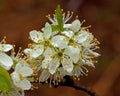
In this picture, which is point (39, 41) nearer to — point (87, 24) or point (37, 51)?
point (37, 51)

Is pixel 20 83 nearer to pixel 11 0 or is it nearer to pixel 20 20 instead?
pixel 20 20

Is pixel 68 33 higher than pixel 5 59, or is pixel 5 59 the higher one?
pixel 68 33

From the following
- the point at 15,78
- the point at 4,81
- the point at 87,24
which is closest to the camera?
the point at 4,81

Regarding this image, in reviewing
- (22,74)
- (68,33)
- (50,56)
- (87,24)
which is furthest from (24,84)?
(87,24)

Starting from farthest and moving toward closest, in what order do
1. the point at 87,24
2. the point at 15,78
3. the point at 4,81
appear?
the point at 87,24
the point at 15,78
the point at 4,81

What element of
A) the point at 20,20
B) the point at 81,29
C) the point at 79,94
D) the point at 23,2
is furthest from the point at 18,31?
the point at 81,29

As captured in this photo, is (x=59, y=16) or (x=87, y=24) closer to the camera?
(x=59, y=16)

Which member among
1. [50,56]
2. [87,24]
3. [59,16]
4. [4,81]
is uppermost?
[87,24]
